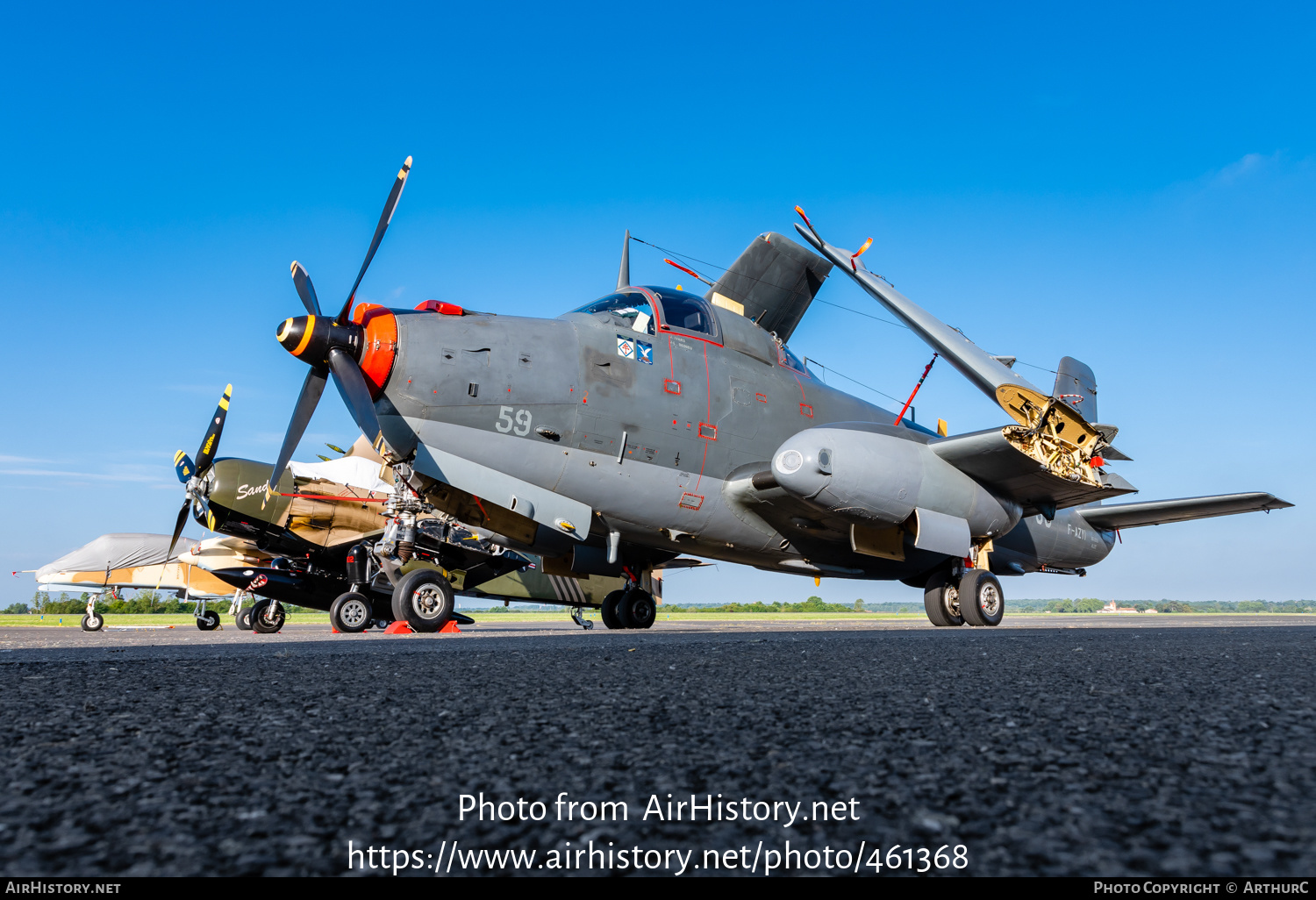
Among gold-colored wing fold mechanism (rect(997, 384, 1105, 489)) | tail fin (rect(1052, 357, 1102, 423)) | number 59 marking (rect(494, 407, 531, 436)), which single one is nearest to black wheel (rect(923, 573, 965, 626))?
gold-colored wing fold mechanism (rect(997, 384, 1105, 489))

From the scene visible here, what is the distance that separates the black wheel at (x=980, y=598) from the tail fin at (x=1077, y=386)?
2989 millimetres

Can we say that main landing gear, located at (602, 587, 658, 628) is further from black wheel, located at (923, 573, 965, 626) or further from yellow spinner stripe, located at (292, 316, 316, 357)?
yellow spinner stripe, located at (292, 316, 316, 357)

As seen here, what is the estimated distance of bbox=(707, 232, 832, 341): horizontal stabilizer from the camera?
12.3 meters

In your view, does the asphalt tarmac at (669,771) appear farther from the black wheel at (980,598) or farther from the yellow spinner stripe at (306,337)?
the black wheel at (980,598)

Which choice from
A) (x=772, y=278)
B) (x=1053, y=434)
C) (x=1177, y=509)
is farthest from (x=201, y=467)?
(x=1177, y=509)

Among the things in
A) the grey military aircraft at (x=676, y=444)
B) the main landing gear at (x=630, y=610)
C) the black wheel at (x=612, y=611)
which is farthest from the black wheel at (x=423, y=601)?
the main landing gear at (x=630, y=610)

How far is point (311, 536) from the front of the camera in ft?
51.2

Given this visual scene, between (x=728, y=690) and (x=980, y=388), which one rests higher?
(x=980, y=388)

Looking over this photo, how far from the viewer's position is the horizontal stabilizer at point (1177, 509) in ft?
36.8

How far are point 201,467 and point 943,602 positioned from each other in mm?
13933

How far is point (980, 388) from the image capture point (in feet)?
33.6

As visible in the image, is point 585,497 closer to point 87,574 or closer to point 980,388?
point 980,388

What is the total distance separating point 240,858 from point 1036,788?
1294 mm
